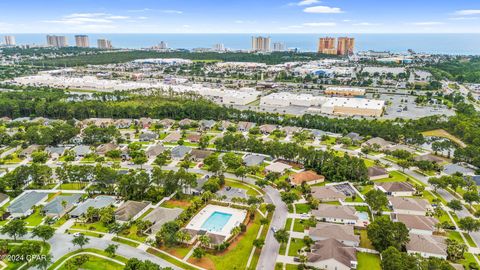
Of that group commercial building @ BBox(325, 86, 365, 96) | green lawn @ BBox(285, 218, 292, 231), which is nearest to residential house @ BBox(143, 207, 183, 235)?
green lawn @ BBox(285, 218, 292, 231)

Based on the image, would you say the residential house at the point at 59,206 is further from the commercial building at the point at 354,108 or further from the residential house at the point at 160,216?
the commercial building at the point at 354,108

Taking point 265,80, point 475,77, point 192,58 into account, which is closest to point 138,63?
point 192,58

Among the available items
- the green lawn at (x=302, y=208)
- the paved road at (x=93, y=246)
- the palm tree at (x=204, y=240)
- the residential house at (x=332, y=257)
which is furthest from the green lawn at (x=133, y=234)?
the green lawn at (x=302, y=208)

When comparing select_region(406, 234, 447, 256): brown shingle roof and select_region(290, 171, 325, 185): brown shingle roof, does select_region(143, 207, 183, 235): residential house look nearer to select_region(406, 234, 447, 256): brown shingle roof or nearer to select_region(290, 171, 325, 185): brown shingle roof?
select_region(290, 171, 325, 185): brown shingle roof

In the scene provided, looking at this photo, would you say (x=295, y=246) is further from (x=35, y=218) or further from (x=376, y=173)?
(x=35, y=218)

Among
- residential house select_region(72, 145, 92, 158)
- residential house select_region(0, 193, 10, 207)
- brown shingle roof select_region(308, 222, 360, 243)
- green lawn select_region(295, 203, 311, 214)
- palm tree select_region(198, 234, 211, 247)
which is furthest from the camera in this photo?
residential house select_region(72, 145, 92, 158)
